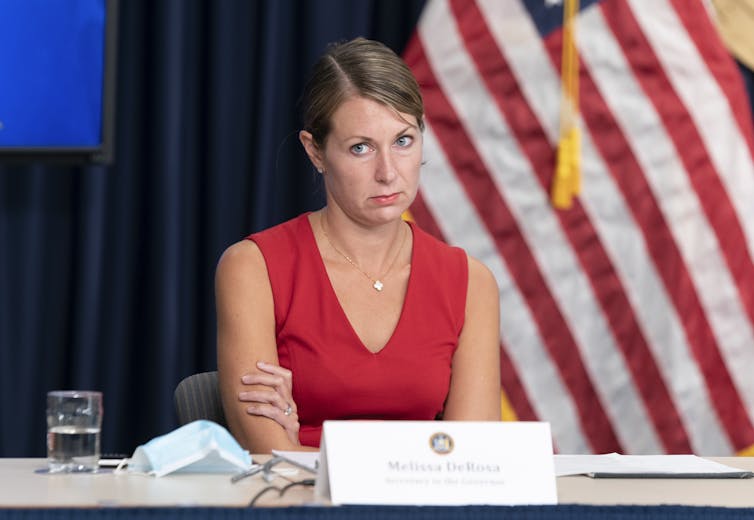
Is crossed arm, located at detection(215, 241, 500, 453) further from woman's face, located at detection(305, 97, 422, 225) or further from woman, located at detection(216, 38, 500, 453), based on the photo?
woman's face, located at detection(305, 97, 422, 225)

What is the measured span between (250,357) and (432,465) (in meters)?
0.75

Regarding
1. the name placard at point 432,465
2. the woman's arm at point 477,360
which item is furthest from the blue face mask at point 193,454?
the woman's arm at point 477,360

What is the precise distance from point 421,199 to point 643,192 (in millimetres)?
550

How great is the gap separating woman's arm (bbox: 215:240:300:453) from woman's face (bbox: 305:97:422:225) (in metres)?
0.21

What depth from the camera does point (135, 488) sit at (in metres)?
1.29

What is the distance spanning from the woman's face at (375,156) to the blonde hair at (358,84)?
0.06 feet

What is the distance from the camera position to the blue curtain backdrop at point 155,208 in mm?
3000

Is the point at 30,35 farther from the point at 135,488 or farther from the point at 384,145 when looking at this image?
the point at 135,488

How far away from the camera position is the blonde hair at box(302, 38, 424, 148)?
6.58 feet

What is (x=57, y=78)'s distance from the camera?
2717mm

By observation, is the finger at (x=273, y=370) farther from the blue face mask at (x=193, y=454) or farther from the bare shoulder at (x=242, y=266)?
the blue face mask at (x=193, y=454)

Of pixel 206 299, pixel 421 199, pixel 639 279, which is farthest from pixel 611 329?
pixel 206 299

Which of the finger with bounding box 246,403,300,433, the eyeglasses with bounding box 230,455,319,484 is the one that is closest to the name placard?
the eyeglasses with bounding box 230,455,319,484

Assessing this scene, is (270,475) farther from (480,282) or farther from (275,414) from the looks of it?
(480,282)
